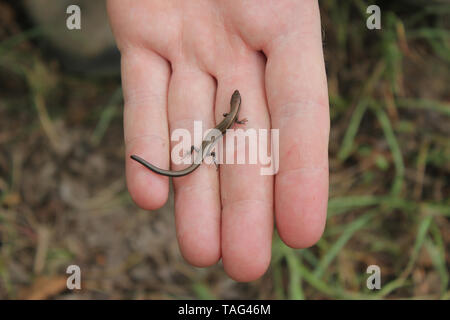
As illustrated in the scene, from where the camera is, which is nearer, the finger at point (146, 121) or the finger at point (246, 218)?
the finger at point (246, 218)

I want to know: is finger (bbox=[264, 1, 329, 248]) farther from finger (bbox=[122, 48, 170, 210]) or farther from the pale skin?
finger (bbox=[122, 48, 170, 210])

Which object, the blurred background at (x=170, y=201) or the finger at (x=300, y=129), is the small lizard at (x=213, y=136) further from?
the blurred background at (x=170, y=201)

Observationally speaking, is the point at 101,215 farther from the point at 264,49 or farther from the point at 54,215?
the point at 264,49

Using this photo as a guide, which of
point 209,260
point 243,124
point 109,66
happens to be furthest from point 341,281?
point 109,66

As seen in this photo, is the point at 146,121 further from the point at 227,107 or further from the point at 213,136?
the point at 227,107

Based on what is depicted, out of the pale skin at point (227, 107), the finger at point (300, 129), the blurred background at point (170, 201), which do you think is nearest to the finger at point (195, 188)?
the pale skin at point (227, 107)

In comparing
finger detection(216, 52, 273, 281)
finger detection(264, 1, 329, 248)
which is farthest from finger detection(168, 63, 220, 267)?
finger detection(264, 1, 329, 248)
